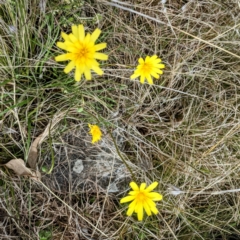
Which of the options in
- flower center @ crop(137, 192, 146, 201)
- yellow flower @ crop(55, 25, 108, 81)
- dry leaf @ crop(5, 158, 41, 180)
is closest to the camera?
yellow flower @ crop(55, 25, 108, 81)

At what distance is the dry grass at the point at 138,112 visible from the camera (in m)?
1.48

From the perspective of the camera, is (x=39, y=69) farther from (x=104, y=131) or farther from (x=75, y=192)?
(x=75, y=192)

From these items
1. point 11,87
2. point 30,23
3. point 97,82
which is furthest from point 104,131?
point 30,23

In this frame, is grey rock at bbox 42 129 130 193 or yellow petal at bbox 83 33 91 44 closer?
yellow petal at bbox 83 33 91 44

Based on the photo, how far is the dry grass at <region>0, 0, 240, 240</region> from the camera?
1.48m

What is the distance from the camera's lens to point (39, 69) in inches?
58.7

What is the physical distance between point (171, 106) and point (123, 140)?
28cm

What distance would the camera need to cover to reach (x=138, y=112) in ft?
5.27

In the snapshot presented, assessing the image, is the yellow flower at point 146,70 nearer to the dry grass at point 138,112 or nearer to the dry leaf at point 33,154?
the dry grass at point 138,112

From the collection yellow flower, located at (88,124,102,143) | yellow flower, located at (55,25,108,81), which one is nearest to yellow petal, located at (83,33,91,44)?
yellow flower, located at (55,25,108,81)

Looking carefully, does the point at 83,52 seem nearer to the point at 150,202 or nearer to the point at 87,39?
the point at 87,39

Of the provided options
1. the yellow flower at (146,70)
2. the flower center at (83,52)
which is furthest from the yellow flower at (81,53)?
the yellow flower at (146,70)

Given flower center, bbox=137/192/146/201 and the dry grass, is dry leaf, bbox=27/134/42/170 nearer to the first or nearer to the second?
the dry grass

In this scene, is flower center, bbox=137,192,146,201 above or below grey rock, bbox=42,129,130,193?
below
